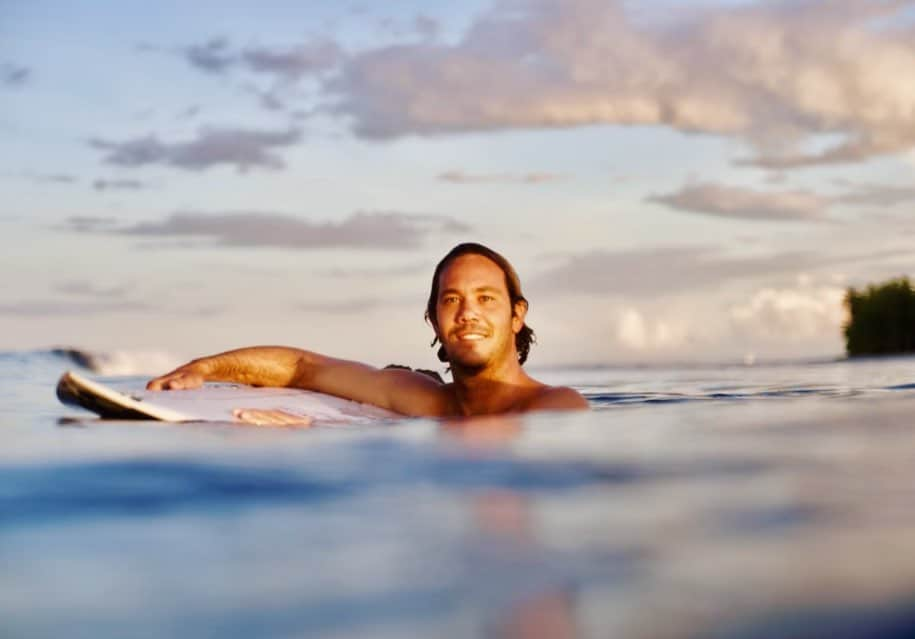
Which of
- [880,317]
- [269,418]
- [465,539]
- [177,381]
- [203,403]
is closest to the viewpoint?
[465,539]

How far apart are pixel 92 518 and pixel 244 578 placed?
61 centimetres

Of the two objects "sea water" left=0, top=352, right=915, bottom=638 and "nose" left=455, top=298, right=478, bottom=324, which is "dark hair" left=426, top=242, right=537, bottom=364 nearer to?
"nose" left=455, top=298, right=478, bottom=324

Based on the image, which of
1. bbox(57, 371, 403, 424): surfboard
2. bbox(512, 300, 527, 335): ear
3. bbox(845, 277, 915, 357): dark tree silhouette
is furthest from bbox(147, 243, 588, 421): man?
bbox(845, 277, 915, 357): dark tree silhouette

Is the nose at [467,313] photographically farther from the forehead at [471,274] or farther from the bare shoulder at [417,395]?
the bare shoulder at [417,395]

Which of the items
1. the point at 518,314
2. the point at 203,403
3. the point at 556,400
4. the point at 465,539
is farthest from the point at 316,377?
the point at 465,539

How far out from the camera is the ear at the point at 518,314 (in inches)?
209

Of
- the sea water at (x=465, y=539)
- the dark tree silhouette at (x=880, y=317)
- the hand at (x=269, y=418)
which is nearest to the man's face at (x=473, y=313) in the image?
the hand at (x=269, y=418)

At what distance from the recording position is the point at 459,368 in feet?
16.2

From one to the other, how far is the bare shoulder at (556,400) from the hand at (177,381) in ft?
5.73

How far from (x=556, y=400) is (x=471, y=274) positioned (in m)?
0.75

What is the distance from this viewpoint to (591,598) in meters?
1.24

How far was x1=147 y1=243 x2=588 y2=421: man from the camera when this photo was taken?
16.0 ft

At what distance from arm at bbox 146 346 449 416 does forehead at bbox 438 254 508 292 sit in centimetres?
59

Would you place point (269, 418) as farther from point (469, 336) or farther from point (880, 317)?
point (880, 317)
